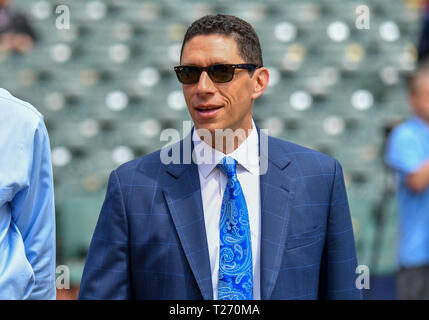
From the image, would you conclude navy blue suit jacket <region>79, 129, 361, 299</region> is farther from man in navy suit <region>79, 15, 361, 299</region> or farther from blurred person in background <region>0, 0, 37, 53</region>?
blurred person in background <region>0, 0, 37, 53</region>

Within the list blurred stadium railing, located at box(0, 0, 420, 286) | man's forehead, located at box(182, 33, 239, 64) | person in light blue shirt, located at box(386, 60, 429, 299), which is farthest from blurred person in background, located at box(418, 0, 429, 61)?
man's forehead, located at box(182, 33, 239, 64)

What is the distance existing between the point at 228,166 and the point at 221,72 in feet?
0.82

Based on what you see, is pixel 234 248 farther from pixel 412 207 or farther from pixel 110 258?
pixel 412 207

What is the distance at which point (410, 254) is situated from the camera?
3529 mm

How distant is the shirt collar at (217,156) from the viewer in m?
1.83

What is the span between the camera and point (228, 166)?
70.6 inches

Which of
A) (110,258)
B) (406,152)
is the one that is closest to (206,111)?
(110,258)

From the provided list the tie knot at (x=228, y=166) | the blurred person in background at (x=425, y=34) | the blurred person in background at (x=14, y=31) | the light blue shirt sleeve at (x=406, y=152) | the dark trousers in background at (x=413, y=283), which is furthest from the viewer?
the blurred person in background at (x=425, y=34)

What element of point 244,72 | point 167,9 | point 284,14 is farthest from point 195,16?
point 244,72

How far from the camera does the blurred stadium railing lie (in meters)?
4.91

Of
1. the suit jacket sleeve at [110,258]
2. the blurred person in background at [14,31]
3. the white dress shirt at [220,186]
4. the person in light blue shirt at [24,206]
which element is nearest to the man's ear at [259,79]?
the white dress shirt at [220,186]

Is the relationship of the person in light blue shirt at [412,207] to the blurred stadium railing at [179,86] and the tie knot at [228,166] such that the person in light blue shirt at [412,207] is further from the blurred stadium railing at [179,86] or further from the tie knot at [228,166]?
the tie knot at [228,166]

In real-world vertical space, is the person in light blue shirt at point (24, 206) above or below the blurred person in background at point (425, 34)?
below

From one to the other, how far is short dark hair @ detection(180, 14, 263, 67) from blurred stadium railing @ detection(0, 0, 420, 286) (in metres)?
3.08
